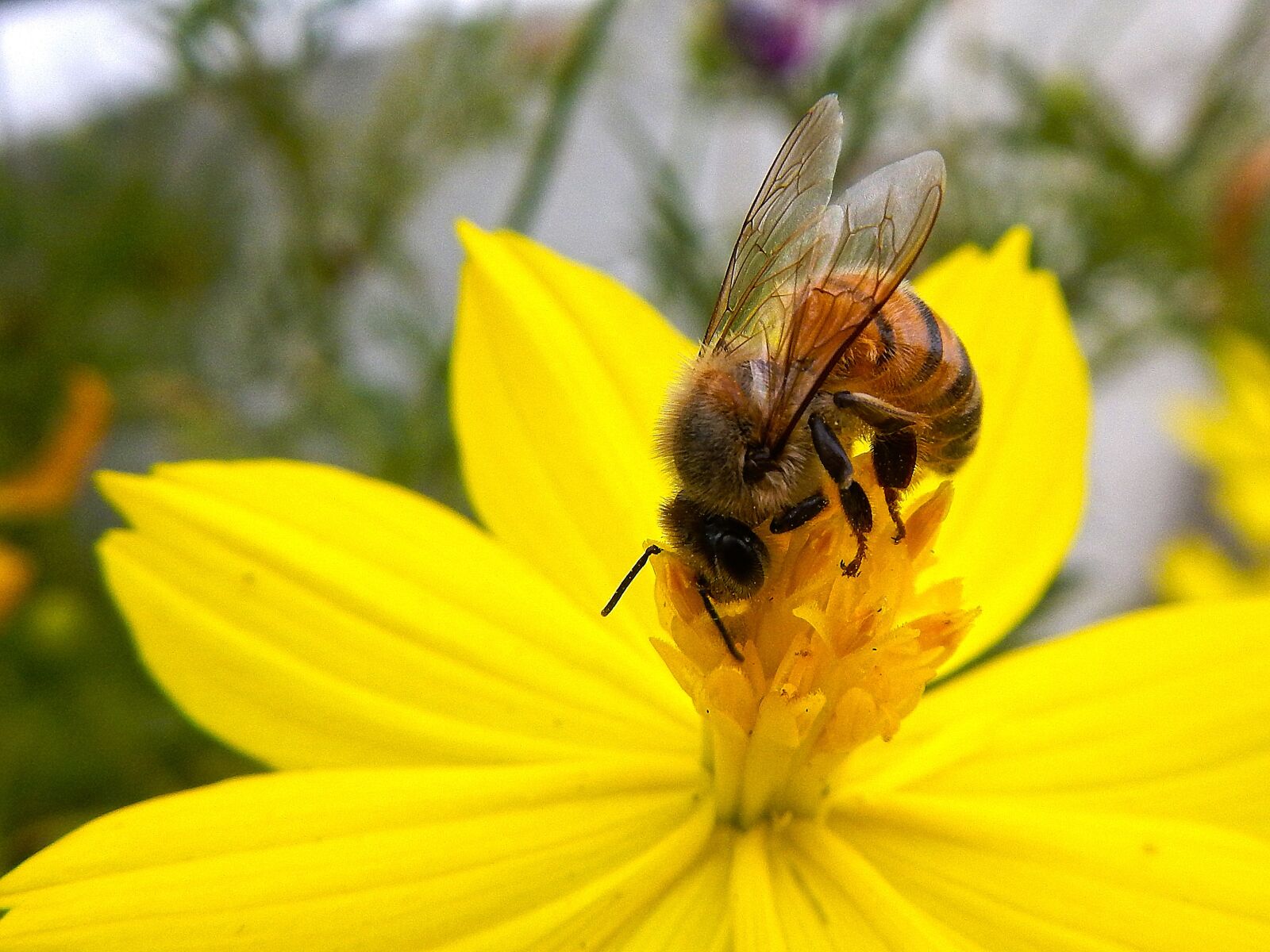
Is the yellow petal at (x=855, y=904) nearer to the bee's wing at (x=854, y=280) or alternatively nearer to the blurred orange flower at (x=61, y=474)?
the bee's wing at (x=854, y=280)

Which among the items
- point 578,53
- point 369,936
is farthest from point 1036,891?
point 578,53

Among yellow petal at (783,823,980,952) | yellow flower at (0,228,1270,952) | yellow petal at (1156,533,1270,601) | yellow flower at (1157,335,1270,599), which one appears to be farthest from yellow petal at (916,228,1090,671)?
yellow petal at (1156,533,1270,601)

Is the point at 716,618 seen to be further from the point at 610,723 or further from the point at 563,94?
the point at 563,94

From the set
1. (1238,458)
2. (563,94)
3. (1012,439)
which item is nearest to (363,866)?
(1012,439)

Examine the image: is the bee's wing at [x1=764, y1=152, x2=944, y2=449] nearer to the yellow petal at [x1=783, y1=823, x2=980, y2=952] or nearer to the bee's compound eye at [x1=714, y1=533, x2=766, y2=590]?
the bee's compound eye at [x1=714, y1=533, x2=766, y2=590]

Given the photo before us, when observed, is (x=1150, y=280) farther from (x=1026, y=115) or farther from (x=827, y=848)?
(x=827, y=848)
